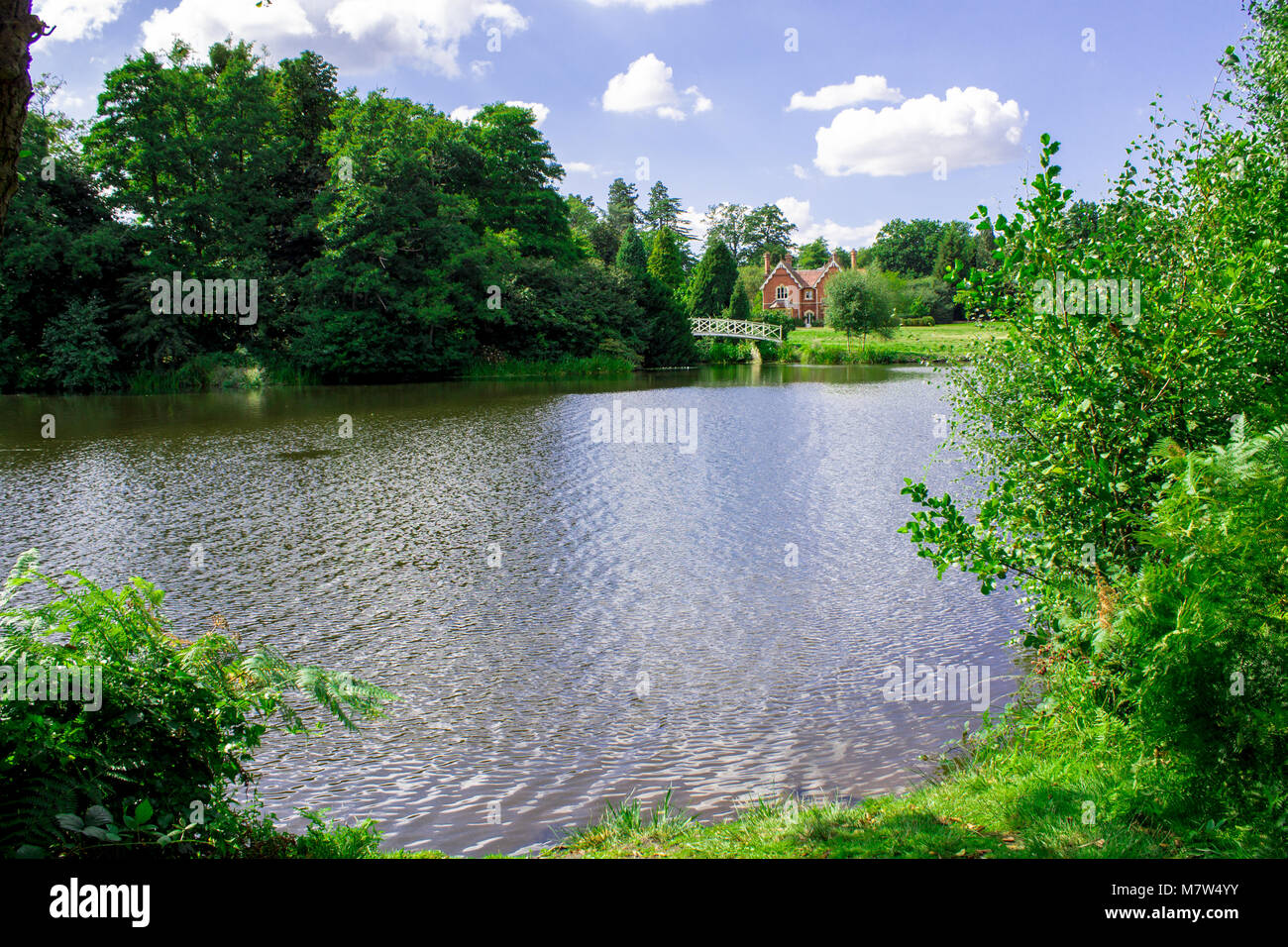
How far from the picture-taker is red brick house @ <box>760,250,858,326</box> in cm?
9894

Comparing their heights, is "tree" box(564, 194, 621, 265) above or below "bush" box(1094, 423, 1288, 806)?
above

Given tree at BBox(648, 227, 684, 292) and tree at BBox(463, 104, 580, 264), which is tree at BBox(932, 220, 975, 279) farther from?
tree at BBox(463, 104, 580, 264)

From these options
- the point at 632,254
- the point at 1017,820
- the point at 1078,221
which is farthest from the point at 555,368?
the point at 1017,820

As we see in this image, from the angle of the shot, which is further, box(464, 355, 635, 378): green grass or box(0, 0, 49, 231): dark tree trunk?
box(464, 355, 635, 378): green grass

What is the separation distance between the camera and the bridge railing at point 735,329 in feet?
223

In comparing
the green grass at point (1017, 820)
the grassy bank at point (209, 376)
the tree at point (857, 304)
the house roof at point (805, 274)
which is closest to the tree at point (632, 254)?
the tree at point (857, 304)

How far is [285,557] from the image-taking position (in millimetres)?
12812

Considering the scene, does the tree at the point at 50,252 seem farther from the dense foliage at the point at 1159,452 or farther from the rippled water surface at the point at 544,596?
the dense foliage at the point at 1159,452

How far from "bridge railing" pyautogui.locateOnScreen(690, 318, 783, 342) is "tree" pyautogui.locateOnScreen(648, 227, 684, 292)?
587cm

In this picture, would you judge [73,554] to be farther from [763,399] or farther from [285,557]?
[763,399]

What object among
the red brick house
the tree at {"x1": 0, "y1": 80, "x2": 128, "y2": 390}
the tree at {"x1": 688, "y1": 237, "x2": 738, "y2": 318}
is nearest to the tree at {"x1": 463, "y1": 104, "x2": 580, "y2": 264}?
the tree at {"x1": 688, "y1": 237, "x2": 738, "y2": 318}

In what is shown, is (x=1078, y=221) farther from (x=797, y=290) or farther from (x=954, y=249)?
(x=797, y=290)

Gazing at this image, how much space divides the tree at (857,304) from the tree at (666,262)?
43.4 ft
